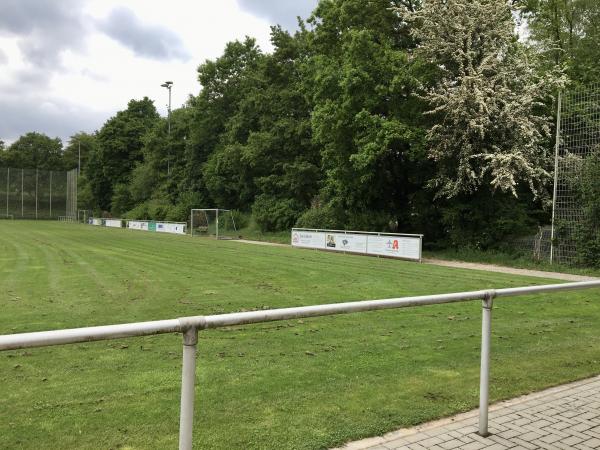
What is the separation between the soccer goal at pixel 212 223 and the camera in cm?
4188

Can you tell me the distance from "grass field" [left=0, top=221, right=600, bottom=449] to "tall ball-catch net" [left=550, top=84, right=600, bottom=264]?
23.8 ft

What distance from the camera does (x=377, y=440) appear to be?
3.84 m

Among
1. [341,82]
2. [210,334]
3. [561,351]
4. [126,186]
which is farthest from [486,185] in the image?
[126,186]

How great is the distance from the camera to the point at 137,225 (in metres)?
56.4

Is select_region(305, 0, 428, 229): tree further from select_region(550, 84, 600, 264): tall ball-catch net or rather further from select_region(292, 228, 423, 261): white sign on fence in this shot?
select_region(550, 84, 600, 264): tall ball-catch net

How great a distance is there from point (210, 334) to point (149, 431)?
335 cm

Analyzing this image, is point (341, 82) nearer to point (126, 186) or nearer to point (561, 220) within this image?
point (561, 220)

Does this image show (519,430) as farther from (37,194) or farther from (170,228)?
(37,194)

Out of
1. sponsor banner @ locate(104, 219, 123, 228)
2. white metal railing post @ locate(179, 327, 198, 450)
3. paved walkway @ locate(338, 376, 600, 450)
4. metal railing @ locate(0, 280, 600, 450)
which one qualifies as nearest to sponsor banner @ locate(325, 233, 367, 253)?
paved walkway @ locate(338, 376, 600, 450)

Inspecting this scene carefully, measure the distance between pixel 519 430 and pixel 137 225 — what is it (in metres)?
56.1

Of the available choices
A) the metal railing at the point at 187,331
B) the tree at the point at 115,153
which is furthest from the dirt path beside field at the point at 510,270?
the tree at the point at 115,153

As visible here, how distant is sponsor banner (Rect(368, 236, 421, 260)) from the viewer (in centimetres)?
2101

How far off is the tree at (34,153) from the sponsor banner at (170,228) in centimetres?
7244

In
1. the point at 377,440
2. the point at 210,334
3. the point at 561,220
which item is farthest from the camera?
the point at 561,220
